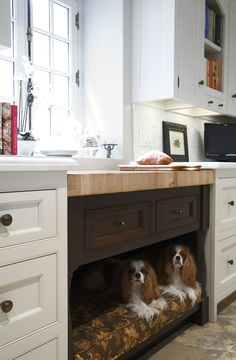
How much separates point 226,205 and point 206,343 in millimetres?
771

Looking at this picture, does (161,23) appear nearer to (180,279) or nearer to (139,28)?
(139,28)

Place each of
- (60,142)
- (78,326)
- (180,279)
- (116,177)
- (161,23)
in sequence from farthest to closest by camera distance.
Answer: (161,23) → (60,142) → (180,279) → (78,326) → (116,177)

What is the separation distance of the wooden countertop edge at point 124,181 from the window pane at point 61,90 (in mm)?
1023

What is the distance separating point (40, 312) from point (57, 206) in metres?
0.30

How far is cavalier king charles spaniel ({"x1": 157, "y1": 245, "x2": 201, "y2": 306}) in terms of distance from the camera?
1.85m

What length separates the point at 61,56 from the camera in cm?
234

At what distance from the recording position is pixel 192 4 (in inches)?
93.5

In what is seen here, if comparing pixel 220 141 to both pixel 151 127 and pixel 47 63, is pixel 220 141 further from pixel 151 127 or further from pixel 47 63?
pixel 47 63

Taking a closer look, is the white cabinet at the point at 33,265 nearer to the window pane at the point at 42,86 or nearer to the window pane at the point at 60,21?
the window pane at the point at 42,86

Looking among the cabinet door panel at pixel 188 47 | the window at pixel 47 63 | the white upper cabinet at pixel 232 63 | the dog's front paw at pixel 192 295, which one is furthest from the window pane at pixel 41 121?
the white upper cabinet at pixel 232 63

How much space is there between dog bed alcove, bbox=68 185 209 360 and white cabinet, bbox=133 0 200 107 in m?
0.71

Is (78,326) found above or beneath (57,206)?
beneath

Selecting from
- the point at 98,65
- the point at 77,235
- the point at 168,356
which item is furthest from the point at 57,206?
the point at 98,65

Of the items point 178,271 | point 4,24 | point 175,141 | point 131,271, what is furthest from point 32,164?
point 175,141
